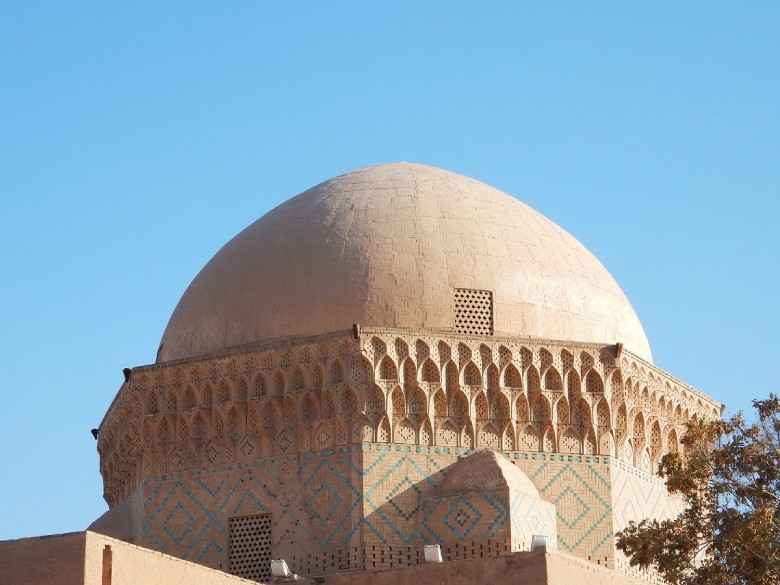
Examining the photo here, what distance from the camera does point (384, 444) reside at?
15.1 meters

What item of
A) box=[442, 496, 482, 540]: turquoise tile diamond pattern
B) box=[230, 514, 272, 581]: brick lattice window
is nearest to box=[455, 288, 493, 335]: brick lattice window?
box=[442, 496, 482, 540]: turquoise tile diamond pattern

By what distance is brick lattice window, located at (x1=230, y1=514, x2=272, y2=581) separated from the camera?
49.8ft

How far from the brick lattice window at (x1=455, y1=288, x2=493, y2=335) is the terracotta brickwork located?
296mm

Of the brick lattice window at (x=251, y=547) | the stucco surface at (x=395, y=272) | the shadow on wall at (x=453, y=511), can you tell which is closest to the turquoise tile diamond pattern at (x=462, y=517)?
the shadow on wall at (x=453, y=511)

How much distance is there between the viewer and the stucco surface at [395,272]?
52.1 feet

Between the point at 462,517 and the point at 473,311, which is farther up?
the point at 473,311

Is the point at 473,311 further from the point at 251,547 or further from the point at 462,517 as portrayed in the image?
the point at 251,547

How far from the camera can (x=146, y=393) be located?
53.4ft

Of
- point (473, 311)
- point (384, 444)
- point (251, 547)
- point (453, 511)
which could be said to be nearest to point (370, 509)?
point (384, 444)

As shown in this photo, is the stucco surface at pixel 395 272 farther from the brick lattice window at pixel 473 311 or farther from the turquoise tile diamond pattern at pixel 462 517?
the turquoise tile diamond pattern at pixel 462 517

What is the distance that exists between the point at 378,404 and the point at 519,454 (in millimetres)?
1441

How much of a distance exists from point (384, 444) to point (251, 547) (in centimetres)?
162

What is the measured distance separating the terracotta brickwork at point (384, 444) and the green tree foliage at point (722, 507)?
1.77 m

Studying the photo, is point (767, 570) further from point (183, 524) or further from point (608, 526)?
point (183, 524)
